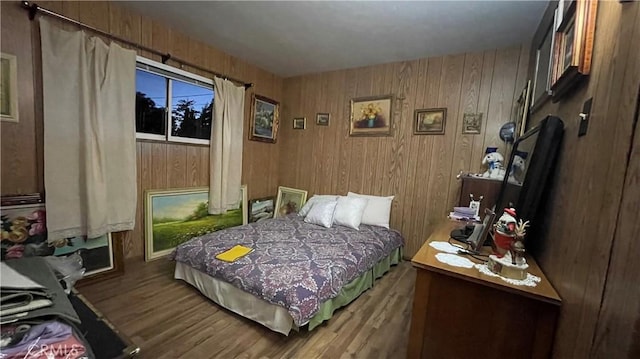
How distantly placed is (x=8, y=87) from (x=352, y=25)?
2.69 m

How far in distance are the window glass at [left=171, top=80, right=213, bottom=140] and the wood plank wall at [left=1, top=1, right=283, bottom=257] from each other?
174 millimetres

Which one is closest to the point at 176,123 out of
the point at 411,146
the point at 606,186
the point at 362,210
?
the point at 362,210

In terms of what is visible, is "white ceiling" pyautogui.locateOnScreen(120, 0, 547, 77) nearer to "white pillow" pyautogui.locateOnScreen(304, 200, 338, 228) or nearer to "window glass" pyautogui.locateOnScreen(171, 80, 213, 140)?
"window glass" pyautogui.locateOnScreen(171, 80, 213, 140)

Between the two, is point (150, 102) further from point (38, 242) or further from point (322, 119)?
point (322, 119)

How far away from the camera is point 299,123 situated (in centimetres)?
401

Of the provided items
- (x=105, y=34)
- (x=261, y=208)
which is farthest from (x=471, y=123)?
(x=105, y=34)

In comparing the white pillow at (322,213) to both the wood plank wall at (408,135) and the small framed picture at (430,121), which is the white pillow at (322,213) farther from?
the small framed picture at (430,121)

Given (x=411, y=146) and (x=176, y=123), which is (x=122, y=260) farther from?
(x=411, y=146)

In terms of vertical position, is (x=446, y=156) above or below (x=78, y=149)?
above

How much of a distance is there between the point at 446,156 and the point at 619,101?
2.32m

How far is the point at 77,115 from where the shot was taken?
2100mm

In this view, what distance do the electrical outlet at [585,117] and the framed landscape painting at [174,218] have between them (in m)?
3.24

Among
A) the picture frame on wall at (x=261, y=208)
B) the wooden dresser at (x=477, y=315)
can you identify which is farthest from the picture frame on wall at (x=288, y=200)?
the wooden dresser at (x=477, y=315)

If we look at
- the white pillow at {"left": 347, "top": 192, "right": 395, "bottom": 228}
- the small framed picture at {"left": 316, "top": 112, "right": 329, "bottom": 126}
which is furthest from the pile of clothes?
the small framed picture at {"left": 316, "top": 112, "right": 329, "bottom": 126}
